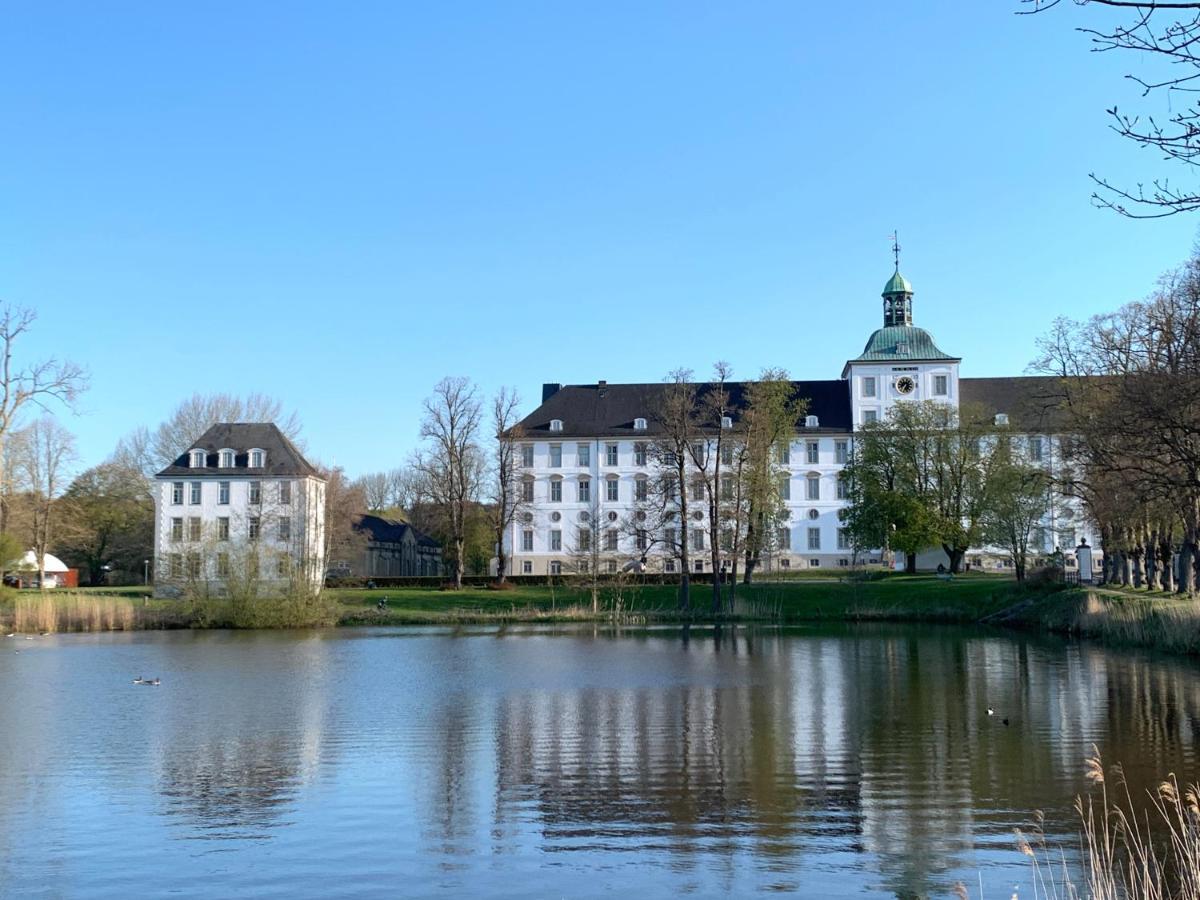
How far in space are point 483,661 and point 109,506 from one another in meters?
56.6

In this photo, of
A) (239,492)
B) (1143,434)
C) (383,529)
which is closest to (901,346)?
(383,529)

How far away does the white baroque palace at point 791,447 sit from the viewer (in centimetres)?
7819

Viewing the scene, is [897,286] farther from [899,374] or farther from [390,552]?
[390,552]

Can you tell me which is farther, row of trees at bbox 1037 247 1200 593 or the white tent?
the white tent

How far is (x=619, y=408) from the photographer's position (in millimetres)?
82750

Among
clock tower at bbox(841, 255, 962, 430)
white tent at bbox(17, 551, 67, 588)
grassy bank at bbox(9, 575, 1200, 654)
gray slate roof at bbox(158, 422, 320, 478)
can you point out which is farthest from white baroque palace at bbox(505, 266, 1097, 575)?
white tent at bbox(17, 551, 67, 588)

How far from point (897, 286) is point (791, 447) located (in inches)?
560

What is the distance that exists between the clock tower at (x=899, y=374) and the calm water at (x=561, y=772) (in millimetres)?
49017

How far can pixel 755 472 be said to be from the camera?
183 feet

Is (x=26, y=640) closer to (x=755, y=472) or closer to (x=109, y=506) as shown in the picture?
(x=755, y=472)

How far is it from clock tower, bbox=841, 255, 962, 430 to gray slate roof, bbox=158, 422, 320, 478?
1474 inches

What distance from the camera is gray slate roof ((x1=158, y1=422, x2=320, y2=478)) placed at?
7075cm

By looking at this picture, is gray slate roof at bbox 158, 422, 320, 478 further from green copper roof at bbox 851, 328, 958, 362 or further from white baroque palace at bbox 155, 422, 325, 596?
green copper roof at bbox 851, 328, 958, 362

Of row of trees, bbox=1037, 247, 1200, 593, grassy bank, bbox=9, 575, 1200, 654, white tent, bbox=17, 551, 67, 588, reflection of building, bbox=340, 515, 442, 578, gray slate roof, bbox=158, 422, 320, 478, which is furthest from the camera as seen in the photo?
reflection of building, bbox=340, 515, 442, 578
